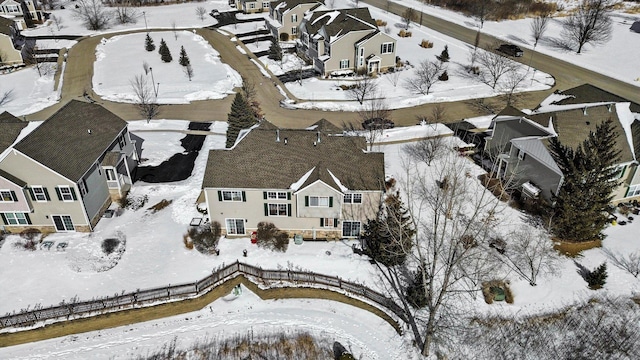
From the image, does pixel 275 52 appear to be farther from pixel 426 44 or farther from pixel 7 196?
pixel 7 196

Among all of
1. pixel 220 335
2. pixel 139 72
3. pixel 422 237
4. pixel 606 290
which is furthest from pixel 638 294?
pixel 139 72

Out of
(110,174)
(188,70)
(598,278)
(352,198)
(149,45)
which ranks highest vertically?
(352,198)

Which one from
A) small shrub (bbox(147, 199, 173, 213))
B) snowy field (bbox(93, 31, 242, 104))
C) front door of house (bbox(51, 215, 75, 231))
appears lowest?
small shrub (bbox(147, 199, 173, 213))

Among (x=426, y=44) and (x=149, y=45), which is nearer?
(x=426, y=44)

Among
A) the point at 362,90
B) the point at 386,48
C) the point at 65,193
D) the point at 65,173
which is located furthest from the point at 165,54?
the point at 65,193

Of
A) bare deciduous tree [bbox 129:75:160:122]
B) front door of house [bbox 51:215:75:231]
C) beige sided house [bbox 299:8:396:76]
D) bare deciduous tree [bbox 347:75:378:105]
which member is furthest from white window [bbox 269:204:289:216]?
beige sided house [bbox 299:8:396:76]

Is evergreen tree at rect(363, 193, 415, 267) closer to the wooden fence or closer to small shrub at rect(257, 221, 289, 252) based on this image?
the wooden fence

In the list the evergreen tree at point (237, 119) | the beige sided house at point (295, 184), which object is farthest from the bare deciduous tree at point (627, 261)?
the evergreen tree at point (237, 119)

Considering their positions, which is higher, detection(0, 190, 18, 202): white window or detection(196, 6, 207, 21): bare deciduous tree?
detection(196, 6, 207, 21): bare deciduous tree
